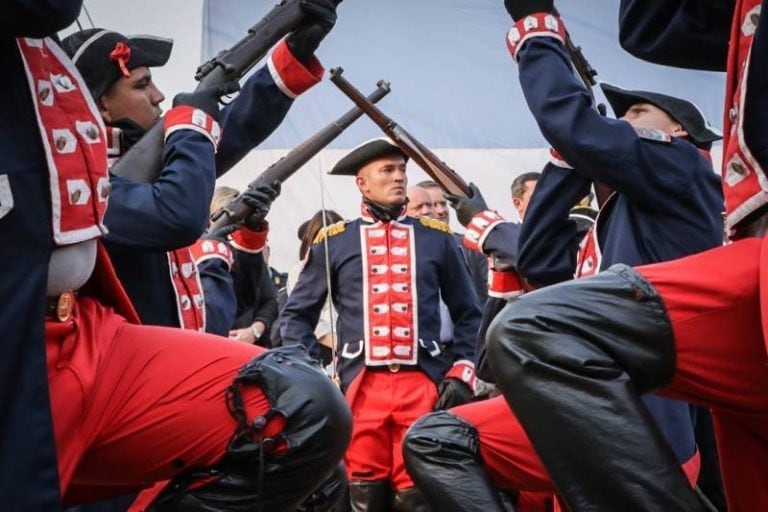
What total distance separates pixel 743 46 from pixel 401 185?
4.66 m

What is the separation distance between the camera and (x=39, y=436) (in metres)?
2.57

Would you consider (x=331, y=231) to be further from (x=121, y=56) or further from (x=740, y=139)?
(x=740, y=139)

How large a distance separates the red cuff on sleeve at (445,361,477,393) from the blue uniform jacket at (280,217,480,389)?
0.10 m

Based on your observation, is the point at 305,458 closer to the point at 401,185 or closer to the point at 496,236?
the point at 496,236

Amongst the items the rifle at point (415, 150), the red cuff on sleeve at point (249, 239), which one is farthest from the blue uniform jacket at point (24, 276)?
the rifle at point (415, 150)

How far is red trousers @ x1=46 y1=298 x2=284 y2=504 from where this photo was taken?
2.75 meters

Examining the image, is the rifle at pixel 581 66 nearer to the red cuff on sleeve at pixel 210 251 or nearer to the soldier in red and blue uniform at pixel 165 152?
the soldier in red and blue uniform at pixel 165 152

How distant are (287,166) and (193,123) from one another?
2752 millimetres

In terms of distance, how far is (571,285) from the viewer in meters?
2.55

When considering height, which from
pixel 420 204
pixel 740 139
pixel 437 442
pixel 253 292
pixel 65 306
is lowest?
pixel 420 204

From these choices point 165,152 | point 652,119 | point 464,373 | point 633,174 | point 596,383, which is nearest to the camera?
point 596,383

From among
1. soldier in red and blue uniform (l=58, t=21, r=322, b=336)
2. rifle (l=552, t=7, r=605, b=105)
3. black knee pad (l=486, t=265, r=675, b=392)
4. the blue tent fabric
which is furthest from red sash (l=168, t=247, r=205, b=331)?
the blue tent fabric

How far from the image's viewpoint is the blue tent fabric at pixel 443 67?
1262 centimetres

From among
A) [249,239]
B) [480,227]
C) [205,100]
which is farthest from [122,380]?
[480,227]
